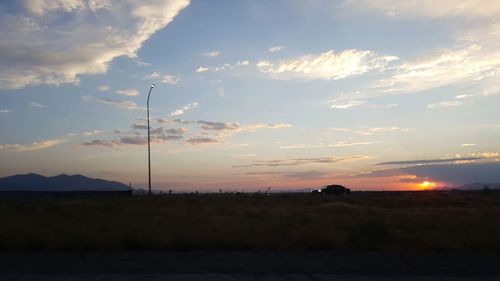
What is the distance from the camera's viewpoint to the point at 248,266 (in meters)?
14.9

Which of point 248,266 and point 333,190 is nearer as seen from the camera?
point 248,266

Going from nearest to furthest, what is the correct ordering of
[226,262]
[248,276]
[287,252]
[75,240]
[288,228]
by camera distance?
[248,276], [226,262], [287,252], [75,240], [288,228]

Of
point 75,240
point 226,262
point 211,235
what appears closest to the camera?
point 226,262

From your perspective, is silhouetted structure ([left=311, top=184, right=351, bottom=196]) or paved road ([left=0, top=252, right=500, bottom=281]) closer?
paved road ([left=0, top=252, right=500, bottom=281])

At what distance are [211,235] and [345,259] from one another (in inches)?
233

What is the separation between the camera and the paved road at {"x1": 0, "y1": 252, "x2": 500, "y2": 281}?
43.5 ft

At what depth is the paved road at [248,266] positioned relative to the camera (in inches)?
523

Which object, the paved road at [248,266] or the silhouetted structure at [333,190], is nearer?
the paved road at [248,266]

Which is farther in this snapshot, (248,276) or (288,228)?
(288,228)

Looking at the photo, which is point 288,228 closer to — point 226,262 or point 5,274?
point 226,262

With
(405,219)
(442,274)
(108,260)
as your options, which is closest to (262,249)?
(108,260)

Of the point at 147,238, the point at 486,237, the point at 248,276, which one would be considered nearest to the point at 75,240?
the point at 147,238

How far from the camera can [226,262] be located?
15.7 meters

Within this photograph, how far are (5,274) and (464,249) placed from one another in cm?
1324
